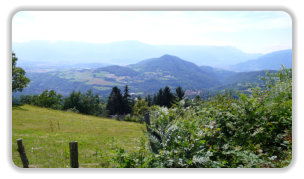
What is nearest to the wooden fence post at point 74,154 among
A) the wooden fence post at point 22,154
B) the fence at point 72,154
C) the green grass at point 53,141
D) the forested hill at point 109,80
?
the fence at point 72,154

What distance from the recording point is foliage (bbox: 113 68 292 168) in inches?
166

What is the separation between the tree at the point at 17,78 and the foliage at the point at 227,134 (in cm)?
316

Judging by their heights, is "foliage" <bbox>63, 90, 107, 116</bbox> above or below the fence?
below

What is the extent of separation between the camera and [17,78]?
546cm

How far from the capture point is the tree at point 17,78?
5316 mm

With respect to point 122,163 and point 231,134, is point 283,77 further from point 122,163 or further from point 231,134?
point 122,163

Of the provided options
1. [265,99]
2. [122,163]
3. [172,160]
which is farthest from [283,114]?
[122,163]

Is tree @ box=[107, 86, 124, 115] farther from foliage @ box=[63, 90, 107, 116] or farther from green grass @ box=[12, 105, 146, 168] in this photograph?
green grass @ box=[12, 105, 146, 168]

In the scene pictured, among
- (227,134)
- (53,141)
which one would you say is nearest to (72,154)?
(53,141)

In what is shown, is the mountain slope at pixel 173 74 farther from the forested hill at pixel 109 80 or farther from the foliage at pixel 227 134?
the foliage at pixel 227 134

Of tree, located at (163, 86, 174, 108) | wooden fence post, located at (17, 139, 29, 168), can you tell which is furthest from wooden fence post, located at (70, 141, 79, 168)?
tree, located at (163, 86, 174, 108)

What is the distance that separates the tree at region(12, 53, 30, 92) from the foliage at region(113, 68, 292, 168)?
3.16 m

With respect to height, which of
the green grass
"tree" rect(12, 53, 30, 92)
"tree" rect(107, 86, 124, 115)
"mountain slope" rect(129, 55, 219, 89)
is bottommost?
"tree" rect(107, 86, 124, 115)

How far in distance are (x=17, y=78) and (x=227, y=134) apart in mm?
5149
